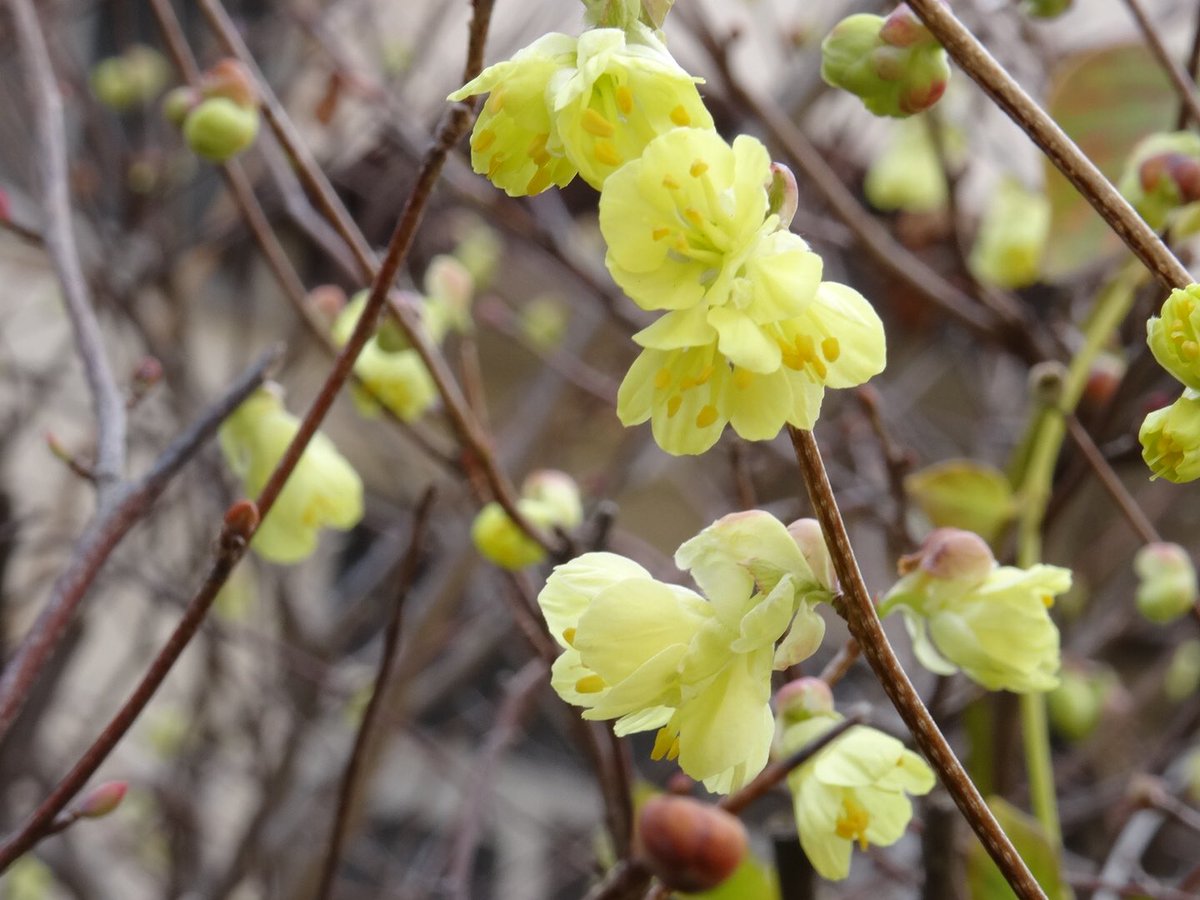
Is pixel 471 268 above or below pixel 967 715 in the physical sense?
below

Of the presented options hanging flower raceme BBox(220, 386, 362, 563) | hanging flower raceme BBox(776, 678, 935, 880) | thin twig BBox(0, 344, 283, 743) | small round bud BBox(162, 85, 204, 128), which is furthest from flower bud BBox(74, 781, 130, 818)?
small round bud BBox(162, 85, 204, 128)

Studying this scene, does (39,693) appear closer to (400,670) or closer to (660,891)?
(400,670)

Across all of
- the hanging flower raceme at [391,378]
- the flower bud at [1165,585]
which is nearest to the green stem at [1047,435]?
the flower bud at [1165,585]

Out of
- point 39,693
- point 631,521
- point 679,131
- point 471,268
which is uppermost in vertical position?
point 679,131

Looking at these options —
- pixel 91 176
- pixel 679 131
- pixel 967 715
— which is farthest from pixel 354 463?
pixel 679 131

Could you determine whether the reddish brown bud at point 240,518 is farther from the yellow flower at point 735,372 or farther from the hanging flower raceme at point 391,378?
the hanging flower raceme at point 391,378

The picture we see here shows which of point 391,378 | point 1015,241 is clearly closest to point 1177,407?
point 391,378

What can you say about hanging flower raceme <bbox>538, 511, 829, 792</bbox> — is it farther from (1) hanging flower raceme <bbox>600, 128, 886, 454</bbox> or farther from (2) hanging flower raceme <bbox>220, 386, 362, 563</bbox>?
(2) hanging flower raceme <bbox>220, 386, 362, 563</bbox>
